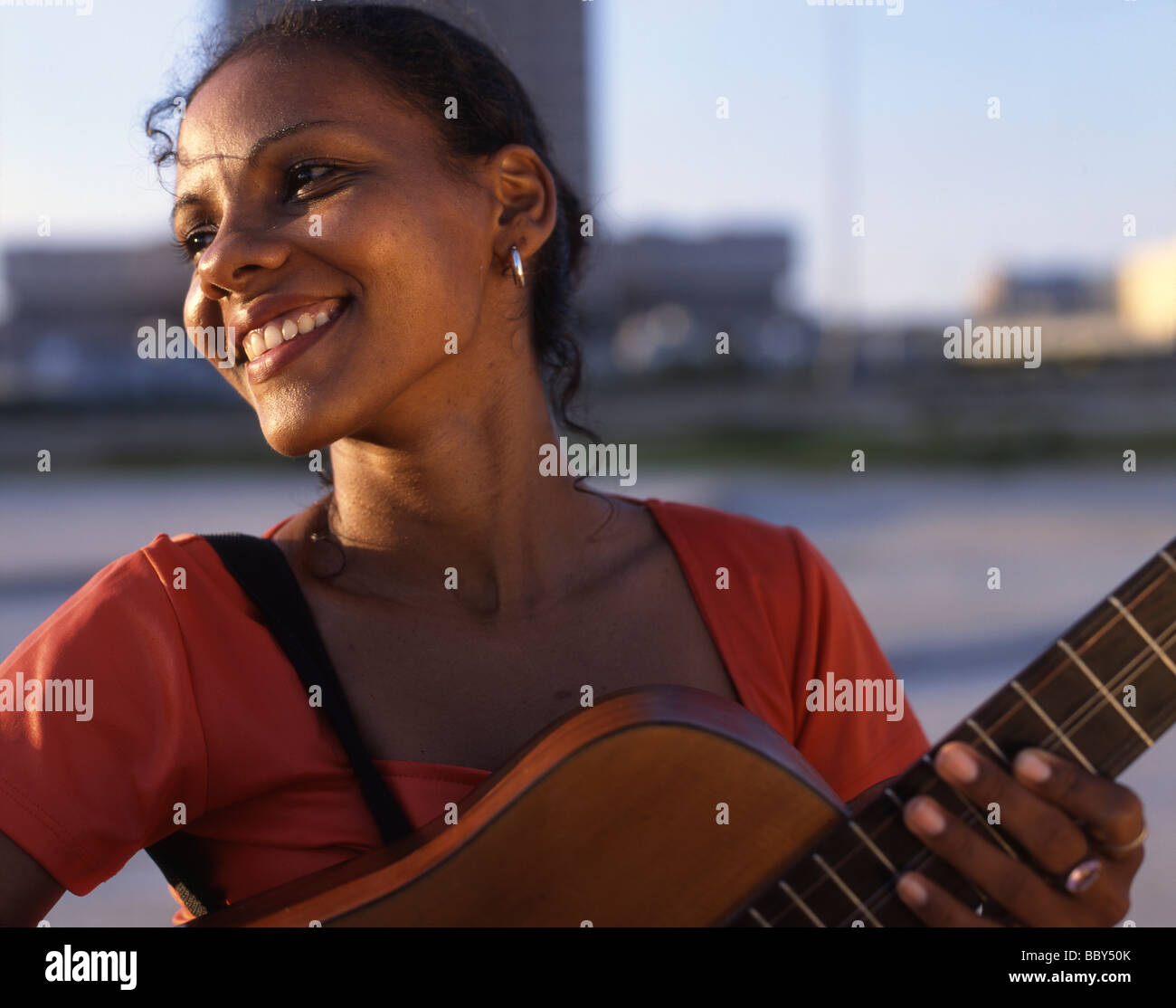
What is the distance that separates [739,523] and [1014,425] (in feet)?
78.5

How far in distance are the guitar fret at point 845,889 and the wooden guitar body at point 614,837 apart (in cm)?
2

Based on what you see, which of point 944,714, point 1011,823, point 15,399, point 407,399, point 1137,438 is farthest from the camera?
point 15,399

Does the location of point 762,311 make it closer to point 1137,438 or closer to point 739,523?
point 1137,438

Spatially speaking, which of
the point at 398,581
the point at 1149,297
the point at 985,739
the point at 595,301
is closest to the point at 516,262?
the point at 398,581

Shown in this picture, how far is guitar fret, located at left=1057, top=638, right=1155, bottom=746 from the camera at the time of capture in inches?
50.2

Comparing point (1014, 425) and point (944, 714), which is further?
point (1014, 425)

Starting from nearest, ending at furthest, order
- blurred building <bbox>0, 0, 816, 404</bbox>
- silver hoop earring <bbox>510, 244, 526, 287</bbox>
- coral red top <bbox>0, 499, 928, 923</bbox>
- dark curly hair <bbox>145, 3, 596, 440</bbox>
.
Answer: coral red top <bbox>0, 499, 928, 923</bbox> → dark curly hair <bbox>145, 3, 596, 440</bbox> → silver hoop earring <bbox>510, 244, 526, 287</bbox> → blurred building <bbox>0, 0, 816, 404</bbox>

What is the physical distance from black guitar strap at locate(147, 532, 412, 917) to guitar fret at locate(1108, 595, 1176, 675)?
2.62 ft

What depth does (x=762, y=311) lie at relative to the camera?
2434 inches

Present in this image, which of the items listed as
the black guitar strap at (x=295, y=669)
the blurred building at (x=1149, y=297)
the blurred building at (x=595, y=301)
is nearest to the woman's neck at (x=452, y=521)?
the black guitar strap at (x=295, y=669)

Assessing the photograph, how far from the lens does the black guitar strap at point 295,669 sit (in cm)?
147

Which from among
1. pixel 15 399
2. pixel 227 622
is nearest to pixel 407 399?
pixel 227 622

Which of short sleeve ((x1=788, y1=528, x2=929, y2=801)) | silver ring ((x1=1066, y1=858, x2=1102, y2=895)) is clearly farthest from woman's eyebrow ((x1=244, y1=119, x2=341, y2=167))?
silver ring ((x1=1066, y1=858, x2=1102, y2=895))

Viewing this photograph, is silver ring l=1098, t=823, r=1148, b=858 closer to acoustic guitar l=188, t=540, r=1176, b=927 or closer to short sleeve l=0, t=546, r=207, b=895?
acoustic guitar l=188, t=540, r=1176, b=927
